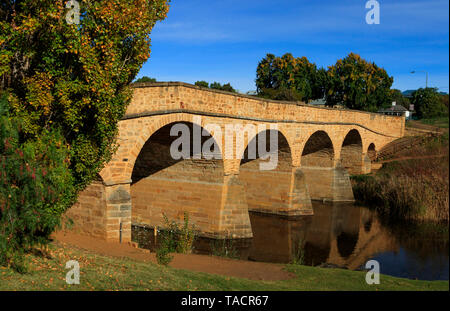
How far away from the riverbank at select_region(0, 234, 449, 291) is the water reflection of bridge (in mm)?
5300

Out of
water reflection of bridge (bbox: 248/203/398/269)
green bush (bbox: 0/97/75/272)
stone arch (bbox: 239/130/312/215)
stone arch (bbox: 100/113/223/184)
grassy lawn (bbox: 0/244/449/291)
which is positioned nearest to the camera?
green bush (bbox: 0/97/75/272)

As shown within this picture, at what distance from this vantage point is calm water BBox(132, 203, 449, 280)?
16125 mm

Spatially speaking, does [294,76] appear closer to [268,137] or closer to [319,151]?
[319,151]

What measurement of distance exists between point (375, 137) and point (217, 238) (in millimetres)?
27135

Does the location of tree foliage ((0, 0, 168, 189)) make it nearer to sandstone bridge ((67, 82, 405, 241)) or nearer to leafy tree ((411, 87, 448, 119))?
sandstone bridge ((67, 82, 405, 241))

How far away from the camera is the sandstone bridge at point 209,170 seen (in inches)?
527

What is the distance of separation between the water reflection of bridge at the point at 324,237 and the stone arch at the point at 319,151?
15.0 ft

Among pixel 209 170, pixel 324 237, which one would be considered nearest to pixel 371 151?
pixel 324 237

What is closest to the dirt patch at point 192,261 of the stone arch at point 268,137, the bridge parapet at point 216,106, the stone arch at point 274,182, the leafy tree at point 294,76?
the bridge parapet at point 216,106

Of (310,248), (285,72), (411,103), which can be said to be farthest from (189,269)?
(411,103)

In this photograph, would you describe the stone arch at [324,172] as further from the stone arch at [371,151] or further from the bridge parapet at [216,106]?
the stone arch at [371,151]

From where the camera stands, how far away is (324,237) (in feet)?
68.9

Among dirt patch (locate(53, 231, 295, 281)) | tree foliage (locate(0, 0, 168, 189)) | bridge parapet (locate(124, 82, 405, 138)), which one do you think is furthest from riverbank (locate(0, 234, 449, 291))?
bridge parapet (locate(124, 82, 405, 138))

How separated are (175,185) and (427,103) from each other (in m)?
60.4
